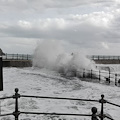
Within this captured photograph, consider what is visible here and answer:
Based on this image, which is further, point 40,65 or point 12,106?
point 40,65

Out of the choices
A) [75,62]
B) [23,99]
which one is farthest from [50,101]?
[75,62]

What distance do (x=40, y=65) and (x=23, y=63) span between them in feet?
13.6

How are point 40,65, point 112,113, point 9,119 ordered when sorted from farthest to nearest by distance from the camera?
1. point 40,65
2. point 112,113
3. point 9,119

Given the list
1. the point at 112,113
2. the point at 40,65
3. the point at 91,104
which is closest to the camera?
the point at 112,113

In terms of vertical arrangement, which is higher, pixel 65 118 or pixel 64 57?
pixel 64 57

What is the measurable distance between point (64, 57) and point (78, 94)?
2341cm

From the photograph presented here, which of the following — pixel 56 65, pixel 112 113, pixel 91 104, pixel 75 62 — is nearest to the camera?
pixel 112 113

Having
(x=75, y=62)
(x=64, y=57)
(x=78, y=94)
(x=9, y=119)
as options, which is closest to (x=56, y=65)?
(x=64, y=57)

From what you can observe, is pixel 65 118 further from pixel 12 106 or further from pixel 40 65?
pixel 40 65

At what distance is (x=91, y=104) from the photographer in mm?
11352

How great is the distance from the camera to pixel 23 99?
1189 cm

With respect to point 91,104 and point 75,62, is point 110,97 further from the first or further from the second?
point 75,62

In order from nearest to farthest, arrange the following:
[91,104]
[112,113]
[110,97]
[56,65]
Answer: [112,113] → [91,104] → [110,97] → [56,65]

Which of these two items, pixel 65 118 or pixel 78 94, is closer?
pixel 65 118
